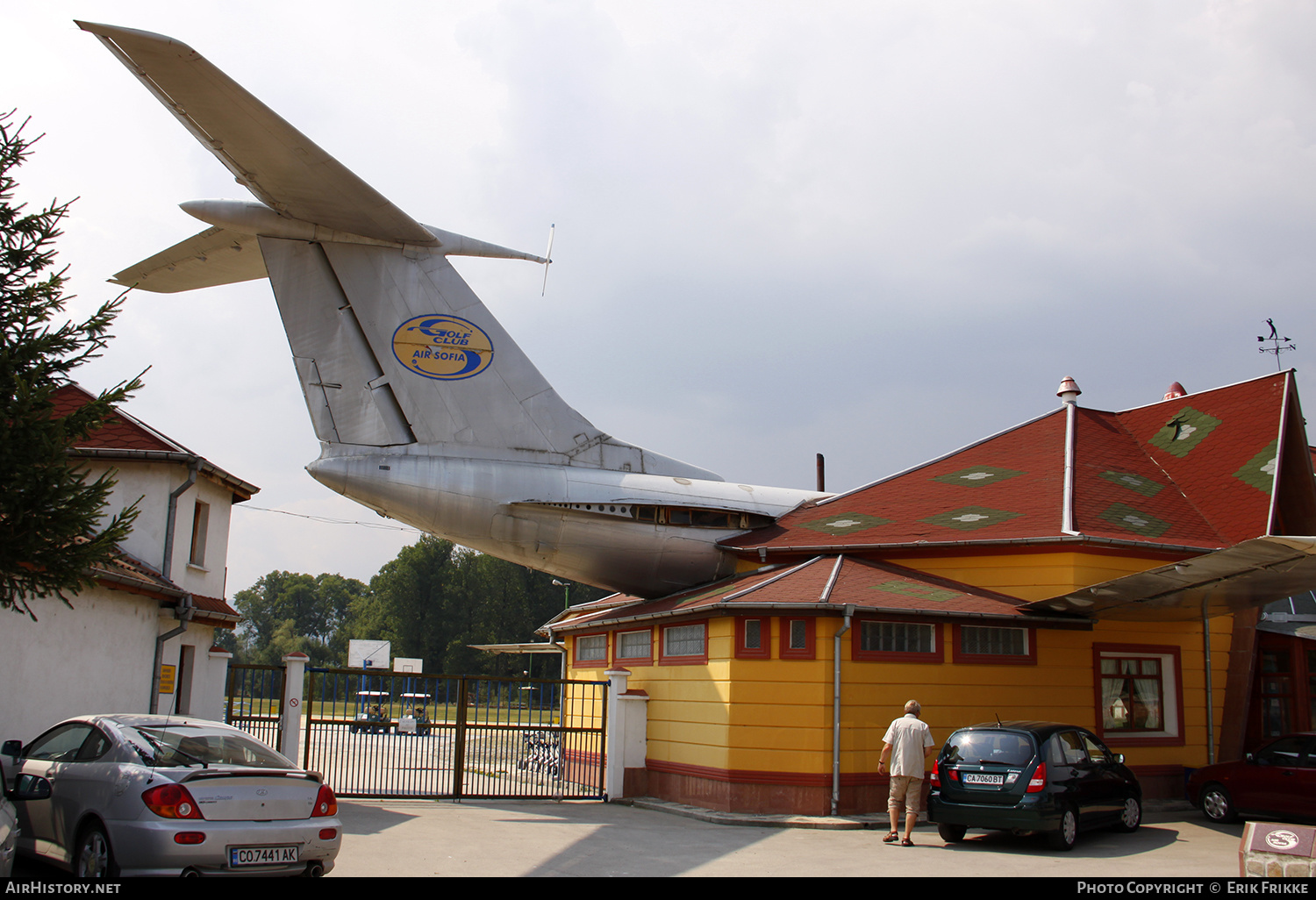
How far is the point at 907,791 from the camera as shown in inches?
451

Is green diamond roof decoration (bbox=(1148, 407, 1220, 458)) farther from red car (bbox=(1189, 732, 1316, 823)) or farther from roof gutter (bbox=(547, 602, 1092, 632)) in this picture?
red car (bbox=(1189, 732, 1316, 823))

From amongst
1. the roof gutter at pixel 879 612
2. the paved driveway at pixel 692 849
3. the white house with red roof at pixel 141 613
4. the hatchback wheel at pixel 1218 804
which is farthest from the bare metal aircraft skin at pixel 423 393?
the hatchback wheel at pixel 1218 804

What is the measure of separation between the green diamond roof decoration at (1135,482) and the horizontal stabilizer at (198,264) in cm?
1531

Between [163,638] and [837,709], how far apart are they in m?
9.90

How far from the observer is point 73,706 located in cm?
1221

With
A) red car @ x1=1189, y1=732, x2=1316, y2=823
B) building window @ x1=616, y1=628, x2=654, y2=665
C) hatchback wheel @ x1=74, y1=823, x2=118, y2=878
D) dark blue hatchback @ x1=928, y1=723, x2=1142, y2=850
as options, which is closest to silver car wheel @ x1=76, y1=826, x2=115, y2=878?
hatchback wheel @ x1=74, y1=823, x2=118, y2=878

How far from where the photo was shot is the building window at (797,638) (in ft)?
44.9

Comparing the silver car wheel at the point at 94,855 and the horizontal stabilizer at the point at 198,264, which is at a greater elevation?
the horizontal stabilizer at the point at 198,264

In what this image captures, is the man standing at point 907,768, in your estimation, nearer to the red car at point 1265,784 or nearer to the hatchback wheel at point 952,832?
the hatchback wheel at point 952,832

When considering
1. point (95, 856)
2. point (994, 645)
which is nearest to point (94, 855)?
point (95, 856)

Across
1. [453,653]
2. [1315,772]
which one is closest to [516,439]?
[1315,772]

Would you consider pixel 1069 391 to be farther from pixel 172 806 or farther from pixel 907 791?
pixel 172 806

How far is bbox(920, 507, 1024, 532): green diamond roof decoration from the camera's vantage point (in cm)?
1622

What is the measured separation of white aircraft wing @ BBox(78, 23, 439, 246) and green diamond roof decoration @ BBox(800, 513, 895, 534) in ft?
A: 27.5
